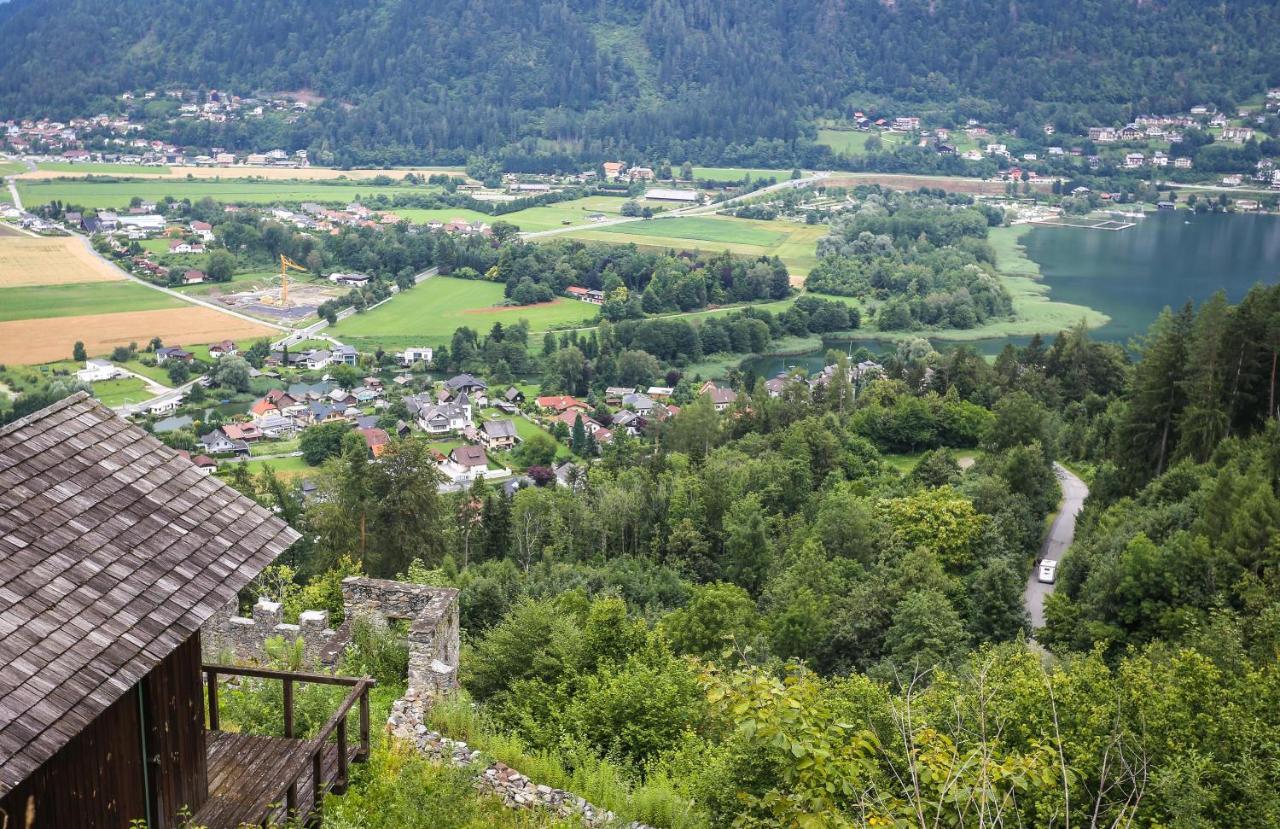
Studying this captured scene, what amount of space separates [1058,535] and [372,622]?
1873 cm

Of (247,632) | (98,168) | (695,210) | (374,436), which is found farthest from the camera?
(695,210)

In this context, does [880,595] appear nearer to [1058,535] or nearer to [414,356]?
[1058,535]

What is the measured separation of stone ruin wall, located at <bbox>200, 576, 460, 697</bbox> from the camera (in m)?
9.99

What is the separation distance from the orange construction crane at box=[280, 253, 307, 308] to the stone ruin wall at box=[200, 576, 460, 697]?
55.3 metres

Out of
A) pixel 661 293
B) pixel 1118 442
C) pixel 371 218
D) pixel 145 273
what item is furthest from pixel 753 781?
pixel 371 218

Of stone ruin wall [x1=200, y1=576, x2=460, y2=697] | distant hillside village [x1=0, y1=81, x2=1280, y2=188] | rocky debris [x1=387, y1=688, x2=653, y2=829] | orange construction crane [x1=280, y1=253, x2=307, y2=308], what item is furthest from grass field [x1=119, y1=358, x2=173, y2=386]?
distant hillside village [x1=0, y1=81, x2=1280, y2=188]

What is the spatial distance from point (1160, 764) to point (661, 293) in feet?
192

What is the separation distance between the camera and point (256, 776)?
609 cm

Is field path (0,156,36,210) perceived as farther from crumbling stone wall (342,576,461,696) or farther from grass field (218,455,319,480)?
crumbling stone wall (342,576,461,696)

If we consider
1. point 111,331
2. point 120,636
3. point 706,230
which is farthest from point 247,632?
point 706,230

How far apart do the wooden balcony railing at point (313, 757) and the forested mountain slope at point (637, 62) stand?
120 meters

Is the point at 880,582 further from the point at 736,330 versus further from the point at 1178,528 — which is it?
the point at 736,330

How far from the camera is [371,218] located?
8406 cm

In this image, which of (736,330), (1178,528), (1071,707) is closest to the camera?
(1071,707)
